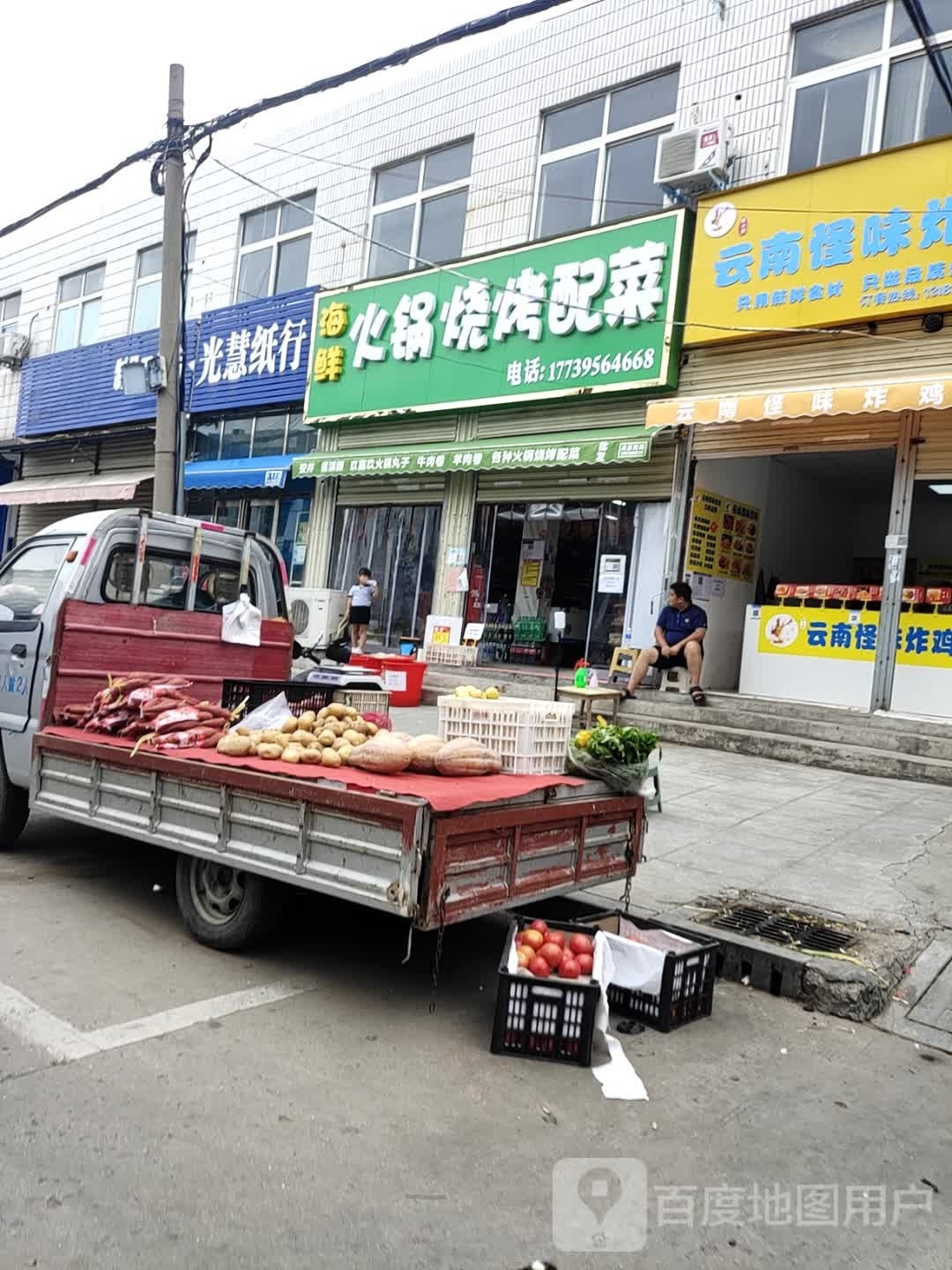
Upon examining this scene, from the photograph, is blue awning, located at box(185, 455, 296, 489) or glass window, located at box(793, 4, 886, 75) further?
blue awning, located at box(185, 455, 296, 489)

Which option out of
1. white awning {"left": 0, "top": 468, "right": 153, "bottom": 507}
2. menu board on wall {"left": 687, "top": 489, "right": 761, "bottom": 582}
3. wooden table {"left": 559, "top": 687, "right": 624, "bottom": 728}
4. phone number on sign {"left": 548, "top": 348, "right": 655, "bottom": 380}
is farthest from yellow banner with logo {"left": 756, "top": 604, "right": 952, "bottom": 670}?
white awning {"left": 0, "top": 468, "right": 153, "bottom": 507}

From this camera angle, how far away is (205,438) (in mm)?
21125

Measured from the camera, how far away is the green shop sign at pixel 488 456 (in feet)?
42.9

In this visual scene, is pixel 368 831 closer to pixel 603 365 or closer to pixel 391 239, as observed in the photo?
pixel 603 365

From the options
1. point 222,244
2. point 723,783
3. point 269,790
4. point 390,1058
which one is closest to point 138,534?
point 269,790

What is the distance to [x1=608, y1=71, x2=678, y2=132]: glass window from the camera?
14.2m

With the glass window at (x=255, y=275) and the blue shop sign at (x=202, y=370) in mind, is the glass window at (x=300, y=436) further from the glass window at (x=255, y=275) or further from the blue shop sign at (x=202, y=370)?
the glass window at (x=255, y=275)

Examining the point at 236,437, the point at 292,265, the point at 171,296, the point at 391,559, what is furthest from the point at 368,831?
the point at 292,265

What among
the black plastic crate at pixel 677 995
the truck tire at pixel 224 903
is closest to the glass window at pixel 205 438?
the truck tire at pixel 224 903

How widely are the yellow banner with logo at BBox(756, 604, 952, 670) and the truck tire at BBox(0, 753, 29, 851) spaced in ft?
29.7

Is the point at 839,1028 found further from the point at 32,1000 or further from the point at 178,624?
the point at 178,624

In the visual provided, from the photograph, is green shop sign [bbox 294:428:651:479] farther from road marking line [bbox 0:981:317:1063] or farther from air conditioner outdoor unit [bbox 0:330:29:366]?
air conditioner outdoor unit [bbox 0:330:29:366]

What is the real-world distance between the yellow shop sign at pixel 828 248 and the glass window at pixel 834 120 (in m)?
0.84

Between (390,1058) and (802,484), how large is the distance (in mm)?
13613
